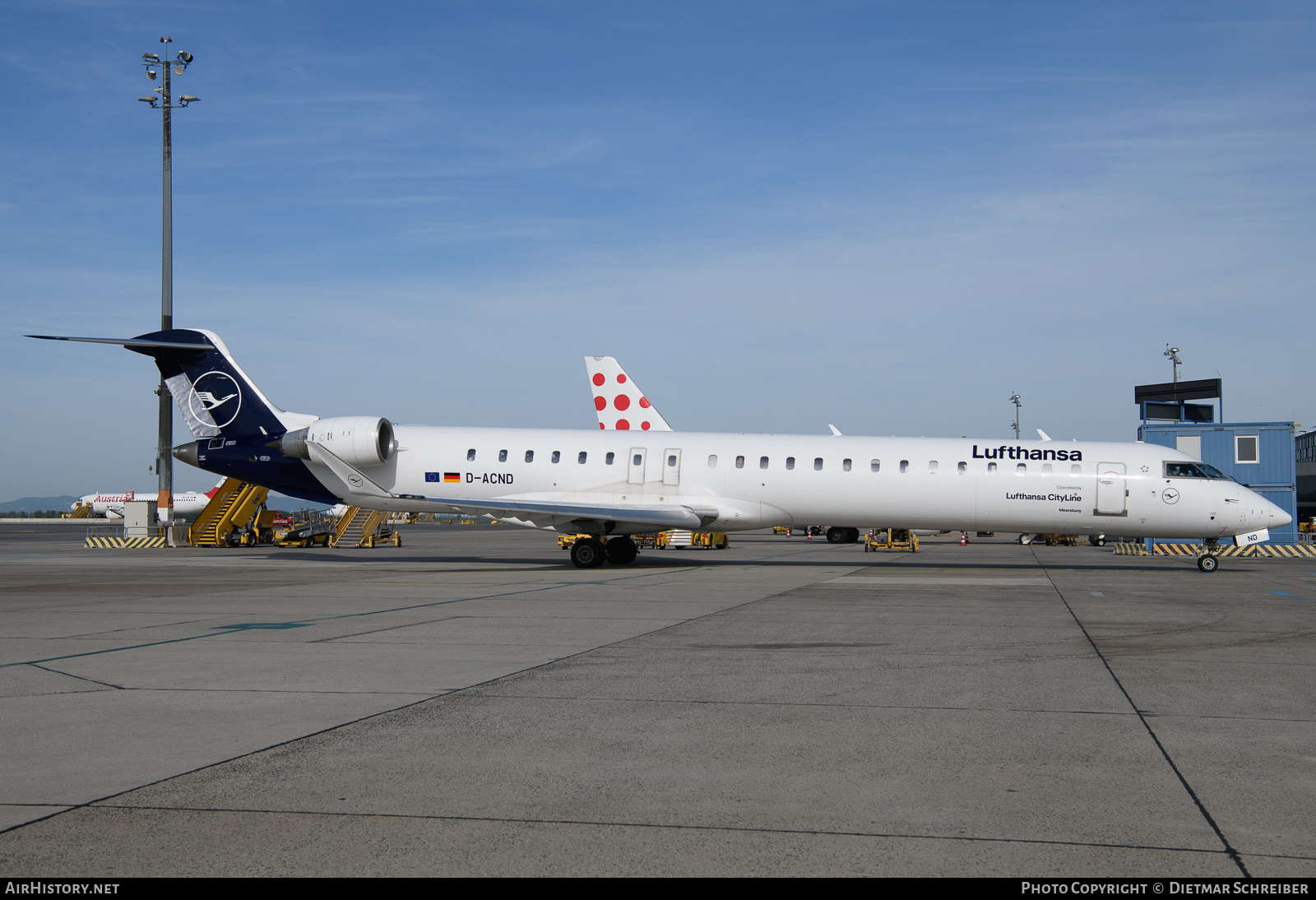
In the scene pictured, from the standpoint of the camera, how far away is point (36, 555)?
28.8 m

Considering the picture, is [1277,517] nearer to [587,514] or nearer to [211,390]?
[587,514]

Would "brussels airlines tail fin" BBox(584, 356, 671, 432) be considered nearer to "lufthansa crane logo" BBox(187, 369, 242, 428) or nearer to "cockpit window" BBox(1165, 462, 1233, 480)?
"lufthansa crane logo" BBox(187, 369, 242, 428)

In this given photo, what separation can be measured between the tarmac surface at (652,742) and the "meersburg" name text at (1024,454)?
1000cm

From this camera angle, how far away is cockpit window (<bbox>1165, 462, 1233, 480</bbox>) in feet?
73.2

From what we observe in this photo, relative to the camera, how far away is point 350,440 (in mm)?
23609

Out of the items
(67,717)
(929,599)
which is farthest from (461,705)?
(929,599)

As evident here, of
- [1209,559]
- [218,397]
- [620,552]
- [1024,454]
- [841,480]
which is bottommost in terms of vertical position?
[1209,559]

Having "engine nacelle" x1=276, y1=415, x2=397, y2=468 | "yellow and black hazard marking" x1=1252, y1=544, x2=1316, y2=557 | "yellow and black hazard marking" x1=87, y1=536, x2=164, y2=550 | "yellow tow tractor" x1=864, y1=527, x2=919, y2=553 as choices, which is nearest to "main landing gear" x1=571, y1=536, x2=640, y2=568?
"engine nacelle" x1=276, y1=415, x2=397, y2=468

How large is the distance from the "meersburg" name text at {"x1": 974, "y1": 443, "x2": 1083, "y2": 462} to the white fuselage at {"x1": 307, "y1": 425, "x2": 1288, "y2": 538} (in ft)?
0.09

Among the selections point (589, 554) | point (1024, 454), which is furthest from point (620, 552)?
point (1024, 454)

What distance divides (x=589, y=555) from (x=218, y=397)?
→ 418 inches

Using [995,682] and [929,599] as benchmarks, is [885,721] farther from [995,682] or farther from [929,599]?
[929,599]

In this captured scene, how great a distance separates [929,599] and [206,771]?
1183cm

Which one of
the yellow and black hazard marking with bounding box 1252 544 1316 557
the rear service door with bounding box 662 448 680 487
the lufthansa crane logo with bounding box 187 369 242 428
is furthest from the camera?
the yellow and black hazard marking with bounding box 1252 544 1316 557
